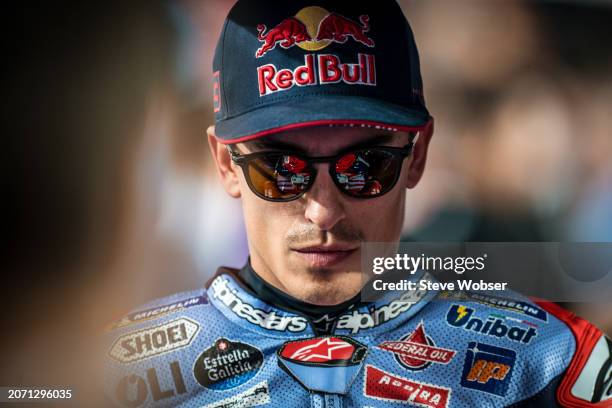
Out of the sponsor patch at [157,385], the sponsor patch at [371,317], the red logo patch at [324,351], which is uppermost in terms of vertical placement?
the sponsor patch at [371,317]

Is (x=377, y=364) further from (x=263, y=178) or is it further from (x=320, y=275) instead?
(x=263, y=178)

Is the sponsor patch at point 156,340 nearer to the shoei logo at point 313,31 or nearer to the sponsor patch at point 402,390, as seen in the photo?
the sponsor patch at point 402,390

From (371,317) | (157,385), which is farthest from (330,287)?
(157,385)

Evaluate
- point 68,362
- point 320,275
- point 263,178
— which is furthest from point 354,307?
point 68,362

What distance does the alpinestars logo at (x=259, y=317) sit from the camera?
2.25 metres

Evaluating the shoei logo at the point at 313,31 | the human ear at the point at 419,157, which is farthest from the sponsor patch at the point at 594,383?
the shoei logo at the point at 313,31

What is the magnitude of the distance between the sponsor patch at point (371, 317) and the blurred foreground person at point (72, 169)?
710 millimetres

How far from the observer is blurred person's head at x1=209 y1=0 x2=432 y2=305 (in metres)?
2.09

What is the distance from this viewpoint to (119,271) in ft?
7.80

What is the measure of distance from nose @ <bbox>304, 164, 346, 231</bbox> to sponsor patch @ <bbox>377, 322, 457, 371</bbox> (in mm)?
428

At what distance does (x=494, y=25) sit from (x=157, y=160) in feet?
3.68

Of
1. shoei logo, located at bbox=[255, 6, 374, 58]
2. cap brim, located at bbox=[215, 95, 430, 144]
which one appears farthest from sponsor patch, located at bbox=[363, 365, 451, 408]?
shoei logo, located at bbox=[255, 6, 374, 58]

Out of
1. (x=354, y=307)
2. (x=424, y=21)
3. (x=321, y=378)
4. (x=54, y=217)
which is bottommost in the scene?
(x=321, y=378)

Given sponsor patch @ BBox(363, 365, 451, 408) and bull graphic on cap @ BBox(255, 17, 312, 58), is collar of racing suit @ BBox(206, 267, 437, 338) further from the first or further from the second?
bull graphic on cap @ BBox(255, 17, 312, 58)
